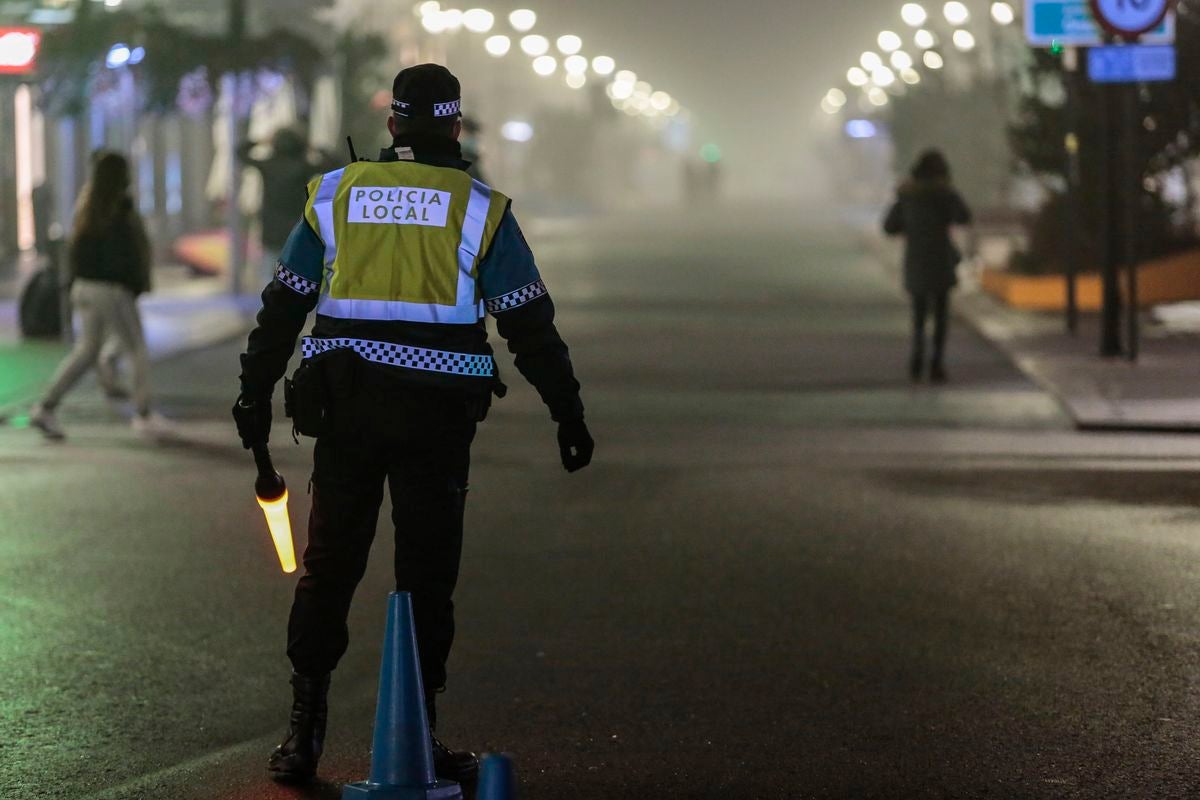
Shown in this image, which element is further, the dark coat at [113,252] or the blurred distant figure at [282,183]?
the blurred distant figure at [282,183]

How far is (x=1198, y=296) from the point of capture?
22.6 metres

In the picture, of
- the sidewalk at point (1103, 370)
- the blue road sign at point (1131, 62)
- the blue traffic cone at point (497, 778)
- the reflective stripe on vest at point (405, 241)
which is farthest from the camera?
the blue road sign at point (1131, 62)

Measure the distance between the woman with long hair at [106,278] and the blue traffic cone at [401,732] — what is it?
26.8 ft

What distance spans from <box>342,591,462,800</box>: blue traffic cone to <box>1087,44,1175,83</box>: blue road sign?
1229cm

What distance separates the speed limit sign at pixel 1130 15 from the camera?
16344mm

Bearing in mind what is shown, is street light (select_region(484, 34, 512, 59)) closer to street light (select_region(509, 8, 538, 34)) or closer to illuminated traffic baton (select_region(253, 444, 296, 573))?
street light (select_region(509, 8, 538, 34))

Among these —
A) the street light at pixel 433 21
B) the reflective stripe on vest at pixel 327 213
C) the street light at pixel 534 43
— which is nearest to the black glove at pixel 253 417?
the reflective stripe on vest at pixel 327 213

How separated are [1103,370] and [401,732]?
11.9m

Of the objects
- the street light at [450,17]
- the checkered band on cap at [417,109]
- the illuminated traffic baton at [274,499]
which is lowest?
the illuminated traffic baton at [274,499]

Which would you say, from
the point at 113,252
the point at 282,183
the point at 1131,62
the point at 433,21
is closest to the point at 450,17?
the point at 433,21

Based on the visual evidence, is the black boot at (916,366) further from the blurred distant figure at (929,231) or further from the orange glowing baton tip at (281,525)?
the orange glowing baton tip at (281,525)

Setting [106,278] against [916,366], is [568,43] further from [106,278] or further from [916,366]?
[106,278]

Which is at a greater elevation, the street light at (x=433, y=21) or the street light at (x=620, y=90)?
the street light at (x=620, y=90)

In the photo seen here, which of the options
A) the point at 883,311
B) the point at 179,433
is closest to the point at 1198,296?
the point at 883,311
